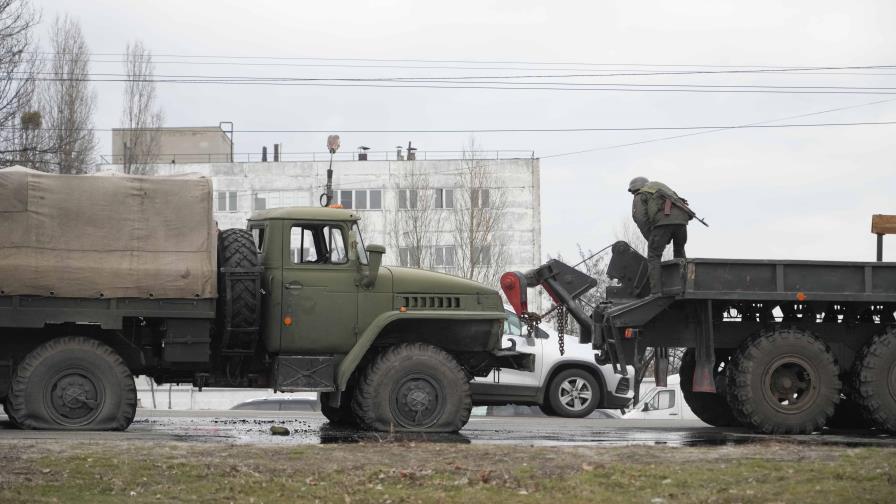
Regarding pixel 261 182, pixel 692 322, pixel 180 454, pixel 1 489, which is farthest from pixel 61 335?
pixel 261 182

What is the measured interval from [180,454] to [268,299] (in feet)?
12.6

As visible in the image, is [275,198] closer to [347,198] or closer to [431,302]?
[347,198]

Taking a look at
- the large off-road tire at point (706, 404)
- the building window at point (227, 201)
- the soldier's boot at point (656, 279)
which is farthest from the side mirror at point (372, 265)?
the building window at point (227, 201)

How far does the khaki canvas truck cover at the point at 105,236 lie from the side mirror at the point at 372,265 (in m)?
1.71

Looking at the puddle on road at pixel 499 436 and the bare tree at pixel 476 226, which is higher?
the bare tree at pixel 476 226

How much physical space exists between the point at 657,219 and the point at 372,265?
3.37 m

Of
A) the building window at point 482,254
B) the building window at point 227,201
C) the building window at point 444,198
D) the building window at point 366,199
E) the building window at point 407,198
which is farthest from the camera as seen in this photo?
the building window at point 227,201

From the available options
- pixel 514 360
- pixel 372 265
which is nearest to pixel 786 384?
pixel 514 360

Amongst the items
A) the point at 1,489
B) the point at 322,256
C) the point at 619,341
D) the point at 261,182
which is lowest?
the point at 1,489

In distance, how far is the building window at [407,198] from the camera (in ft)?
182

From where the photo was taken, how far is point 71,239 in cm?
1360

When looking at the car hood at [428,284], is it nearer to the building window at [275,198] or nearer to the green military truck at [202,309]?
the green military truck at [202,309]

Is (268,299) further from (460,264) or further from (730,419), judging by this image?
(460,264)

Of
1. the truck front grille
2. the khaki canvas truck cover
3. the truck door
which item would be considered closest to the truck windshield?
the truck door
